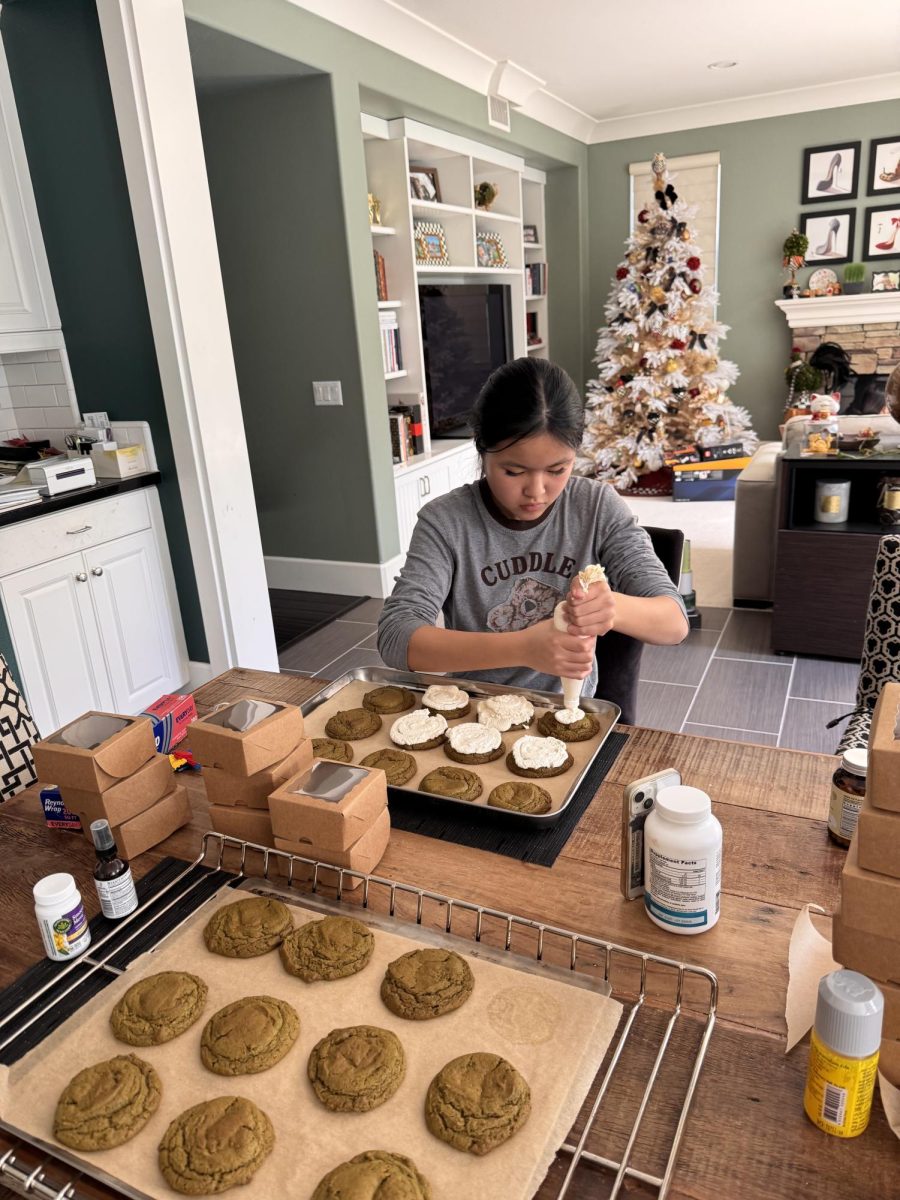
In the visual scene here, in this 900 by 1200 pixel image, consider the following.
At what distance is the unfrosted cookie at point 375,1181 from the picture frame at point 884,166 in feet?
23.8

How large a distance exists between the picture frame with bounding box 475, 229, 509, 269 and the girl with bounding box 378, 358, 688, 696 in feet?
13.5

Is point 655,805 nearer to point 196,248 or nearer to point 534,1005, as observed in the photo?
point 534,1005

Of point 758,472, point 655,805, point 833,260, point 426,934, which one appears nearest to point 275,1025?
point 426,934

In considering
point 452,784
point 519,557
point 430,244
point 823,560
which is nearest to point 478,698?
point 452,784

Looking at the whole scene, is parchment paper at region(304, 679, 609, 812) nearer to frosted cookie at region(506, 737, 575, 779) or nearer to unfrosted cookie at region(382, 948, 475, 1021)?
frosted cookie at region(506, 737, 575, 779)

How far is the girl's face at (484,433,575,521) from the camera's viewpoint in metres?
1.47

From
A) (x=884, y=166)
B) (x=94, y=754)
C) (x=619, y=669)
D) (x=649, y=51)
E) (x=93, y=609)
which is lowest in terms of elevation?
(x=93, y=609)

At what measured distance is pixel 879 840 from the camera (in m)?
0.70

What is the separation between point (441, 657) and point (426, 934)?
2.04ft

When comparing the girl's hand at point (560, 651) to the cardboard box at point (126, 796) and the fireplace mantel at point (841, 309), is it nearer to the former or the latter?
the cardboard box at point (126, 796)

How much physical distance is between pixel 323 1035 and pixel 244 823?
35cm

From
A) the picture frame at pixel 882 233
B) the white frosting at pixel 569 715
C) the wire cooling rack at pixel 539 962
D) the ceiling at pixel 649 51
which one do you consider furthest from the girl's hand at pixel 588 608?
the picture frame at pixel 882 233

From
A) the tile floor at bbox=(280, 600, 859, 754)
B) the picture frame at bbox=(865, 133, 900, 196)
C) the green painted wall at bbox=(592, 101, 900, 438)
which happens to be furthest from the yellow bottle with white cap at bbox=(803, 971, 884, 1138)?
the picture frame at bbox=(865, 133, 900, 196)

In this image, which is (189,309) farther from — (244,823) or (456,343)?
(456,343)
